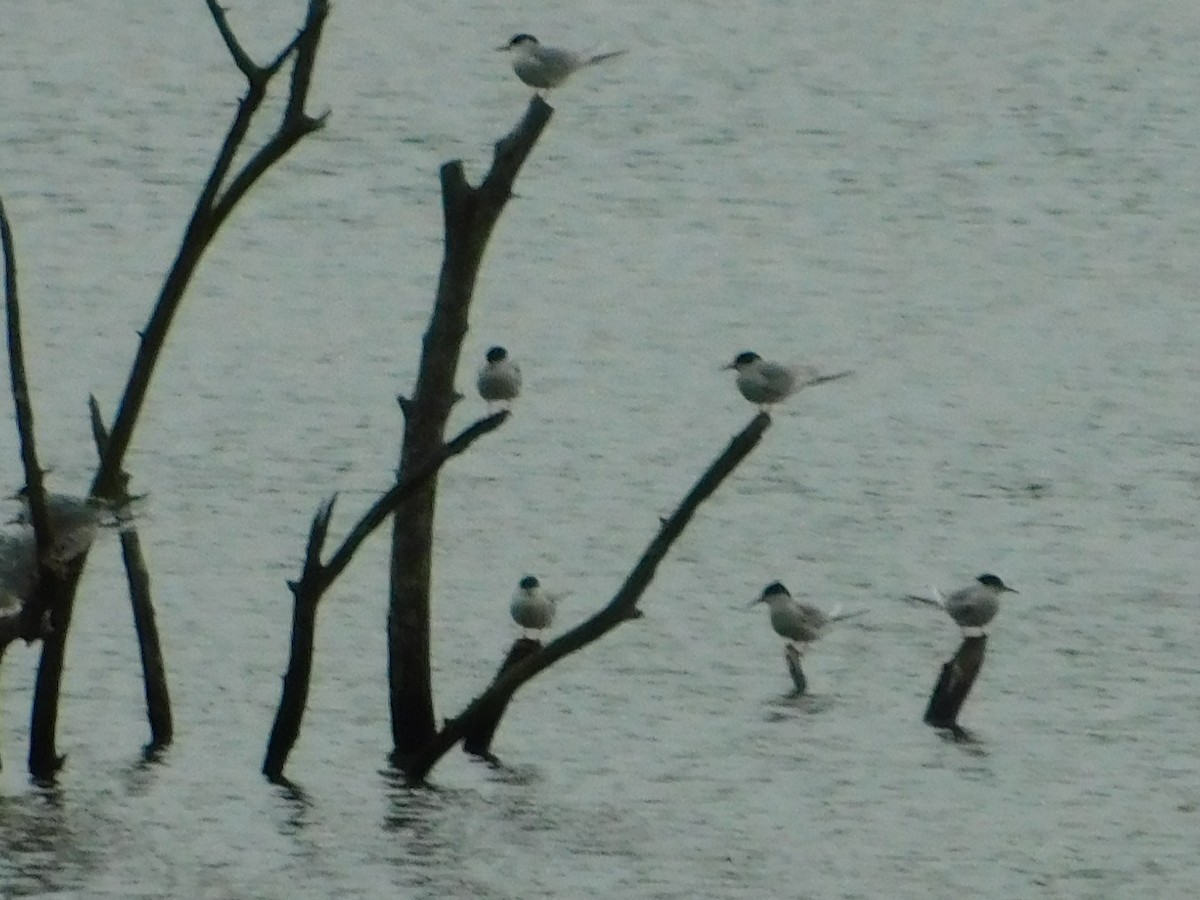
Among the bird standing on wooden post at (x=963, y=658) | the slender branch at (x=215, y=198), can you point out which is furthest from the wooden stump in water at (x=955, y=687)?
the slender branch at (x=215, y=198)

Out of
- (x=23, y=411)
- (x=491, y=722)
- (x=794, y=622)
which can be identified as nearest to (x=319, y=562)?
(x=23, y=411)

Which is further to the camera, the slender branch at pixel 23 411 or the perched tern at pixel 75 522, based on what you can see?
the perched tern at pixel 75 522

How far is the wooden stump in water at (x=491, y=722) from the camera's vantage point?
13.4m

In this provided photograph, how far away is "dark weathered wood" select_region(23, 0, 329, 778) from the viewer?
37.2 ft

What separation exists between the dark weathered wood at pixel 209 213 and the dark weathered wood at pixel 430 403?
2.95 ft

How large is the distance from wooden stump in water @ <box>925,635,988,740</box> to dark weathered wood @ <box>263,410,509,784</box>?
379 centimetres

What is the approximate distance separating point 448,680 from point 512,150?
4951 mm

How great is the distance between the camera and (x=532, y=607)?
1658 cm

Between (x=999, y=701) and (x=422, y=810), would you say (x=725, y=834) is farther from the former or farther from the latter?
(x=999, y=701)

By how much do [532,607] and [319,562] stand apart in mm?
4472

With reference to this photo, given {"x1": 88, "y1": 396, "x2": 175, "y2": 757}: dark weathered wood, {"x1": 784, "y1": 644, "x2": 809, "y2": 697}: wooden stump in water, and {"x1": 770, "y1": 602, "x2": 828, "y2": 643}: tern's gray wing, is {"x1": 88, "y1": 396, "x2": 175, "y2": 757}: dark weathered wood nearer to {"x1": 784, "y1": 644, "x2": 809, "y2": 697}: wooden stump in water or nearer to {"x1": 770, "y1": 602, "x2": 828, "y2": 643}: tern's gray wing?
{"x1": 784, "y1": 644, "x2": 809, "y2": 697}: wooden stump in water

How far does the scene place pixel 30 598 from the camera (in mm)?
11680

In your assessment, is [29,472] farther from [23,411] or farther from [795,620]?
[795,620]

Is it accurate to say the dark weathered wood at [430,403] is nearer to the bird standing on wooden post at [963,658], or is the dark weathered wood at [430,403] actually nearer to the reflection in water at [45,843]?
the reflection in water at [45,843]
